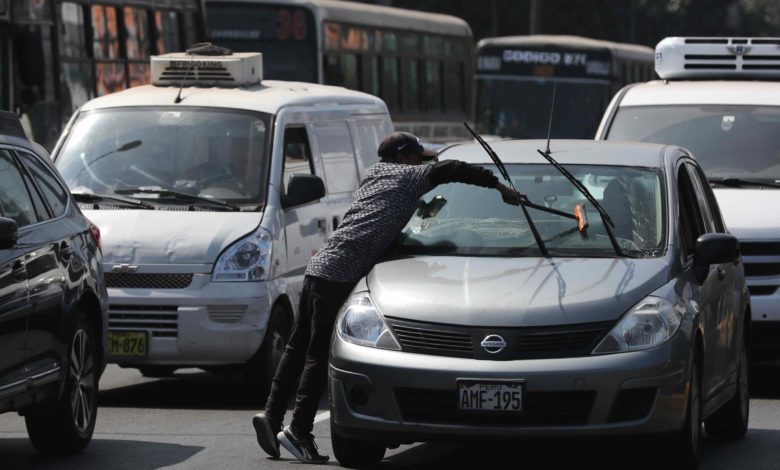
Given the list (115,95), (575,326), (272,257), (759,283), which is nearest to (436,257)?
(575,326)

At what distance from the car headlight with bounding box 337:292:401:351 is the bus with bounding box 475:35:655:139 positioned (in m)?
25.8

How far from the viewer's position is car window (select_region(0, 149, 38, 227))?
357 inches

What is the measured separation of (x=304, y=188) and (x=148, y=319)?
4.44 ft

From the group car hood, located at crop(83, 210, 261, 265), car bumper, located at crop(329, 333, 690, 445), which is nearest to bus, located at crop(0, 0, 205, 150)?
car hood, located at crop(83, 210, 261, 265)

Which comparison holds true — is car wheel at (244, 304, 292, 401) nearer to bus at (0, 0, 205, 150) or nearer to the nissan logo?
the nissan logo

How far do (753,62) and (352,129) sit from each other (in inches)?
148

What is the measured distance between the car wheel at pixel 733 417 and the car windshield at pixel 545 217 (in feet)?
4.53

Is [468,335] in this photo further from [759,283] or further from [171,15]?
[171,15]

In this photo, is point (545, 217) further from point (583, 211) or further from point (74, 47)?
point (74, 47)

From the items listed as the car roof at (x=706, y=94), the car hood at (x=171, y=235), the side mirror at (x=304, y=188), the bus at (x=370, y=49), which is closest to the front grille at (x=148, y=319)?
the car hood at (x=171, y=235)

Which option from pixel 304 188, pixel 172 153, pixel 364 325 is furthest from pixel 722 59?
pixel 364 325

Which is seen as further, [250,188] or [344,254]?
[250,188]

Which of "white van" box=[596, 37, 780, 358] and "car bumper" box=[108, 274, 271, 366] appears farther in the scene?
"white van" box=[596, 37, 780, 358]

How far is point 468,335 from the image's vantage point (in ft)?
27.0
